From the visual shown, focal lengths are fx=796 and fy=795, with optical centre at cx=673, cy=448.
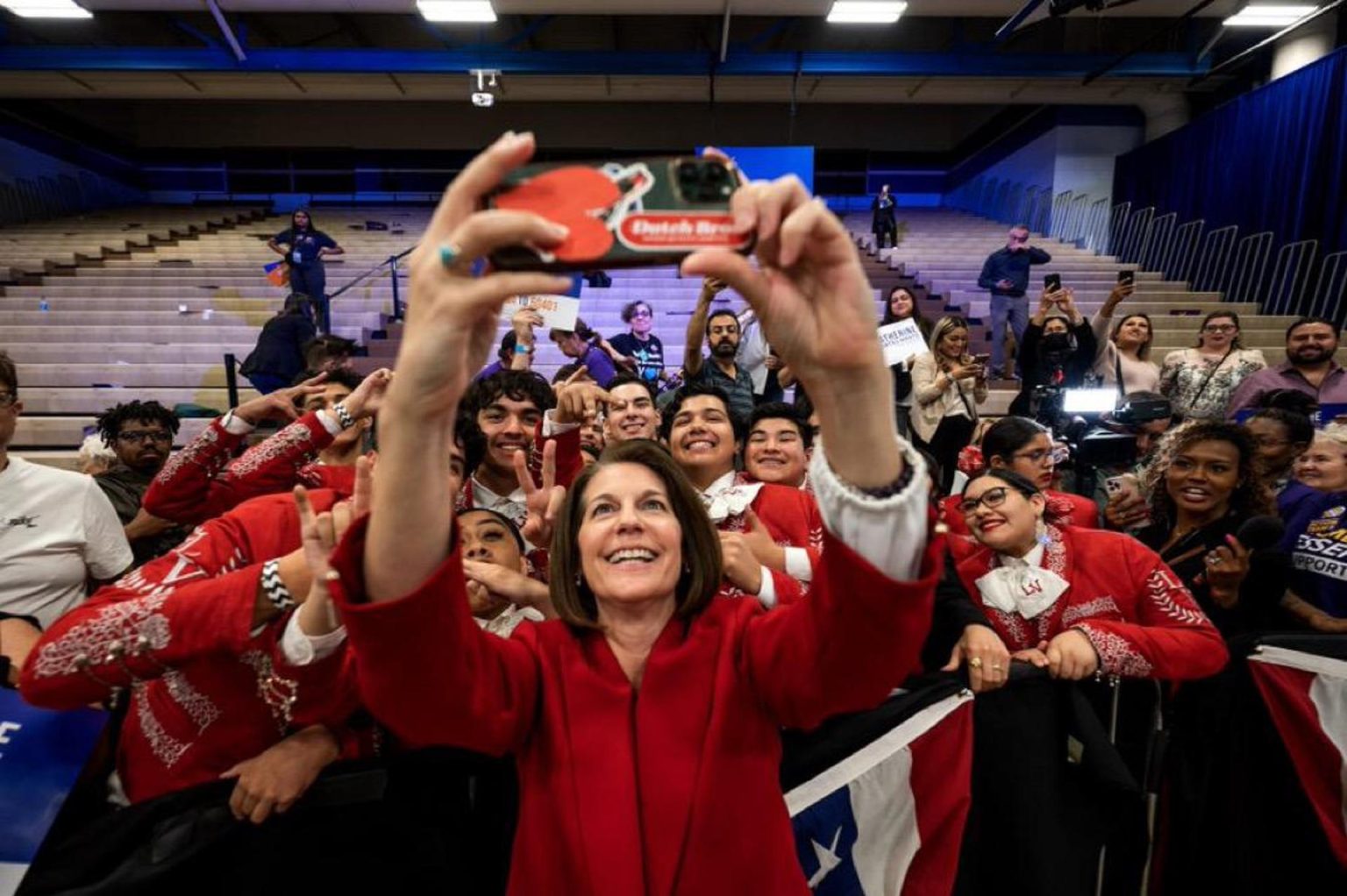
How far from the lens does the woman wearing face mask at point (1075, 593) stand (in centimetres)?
177

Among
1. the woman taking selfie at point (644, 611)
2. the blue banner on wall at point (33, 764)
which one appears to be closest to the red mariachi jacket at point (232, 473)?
the blue banner on wall at point (33, 764)

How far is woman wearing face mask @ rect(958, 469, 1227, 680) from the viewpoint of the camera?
69.7 inches

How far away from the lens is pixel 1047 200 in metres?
14.1

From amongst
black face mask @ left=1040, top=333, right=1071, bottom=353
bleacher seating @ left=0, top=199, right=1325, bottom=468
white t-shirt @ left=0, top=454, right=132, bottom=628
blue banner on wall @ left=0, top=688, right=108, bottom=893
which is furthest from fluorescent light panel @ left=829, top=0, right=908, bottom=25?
blue banner on wall @ left=0, top=688, right=108, bottom=893

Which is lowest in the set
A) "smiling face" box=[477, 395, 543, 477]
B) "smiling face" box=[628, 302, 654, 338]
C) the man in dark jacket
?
"smiling face" box=[477, 395, 543, 477]

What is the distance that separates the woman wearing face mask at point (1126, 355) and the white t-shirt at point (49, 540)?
494 centimetres

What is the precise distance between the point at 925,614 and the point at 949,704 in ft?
2.59

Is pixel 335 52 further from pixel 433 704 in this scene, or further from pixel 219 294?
pixel 433 704

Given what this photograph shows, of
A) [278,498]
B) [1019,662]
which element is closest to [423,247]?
[278,498]

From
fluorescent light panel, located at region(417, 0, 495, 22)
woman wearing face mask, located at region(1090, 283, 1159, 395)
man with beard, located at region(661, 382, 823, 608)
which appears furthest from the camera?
fluorescent light panel, located at region(417, 0, 495, 22)

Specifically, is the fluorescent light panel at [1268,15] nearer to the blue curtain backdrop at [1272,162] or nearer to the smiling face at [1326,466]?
the blue curtain backdrop at [1272,162]

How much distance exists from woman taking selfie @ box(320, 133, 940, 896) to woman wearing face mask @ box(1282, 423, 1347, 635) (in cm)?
188

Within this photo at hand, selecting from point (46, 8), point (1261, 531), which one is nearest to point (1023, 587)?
point (1261, 531)

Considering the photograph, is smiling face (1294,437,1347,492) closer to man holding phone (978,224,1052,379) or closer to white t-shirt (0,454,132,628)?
white t-shirt (0,454,132,628)
